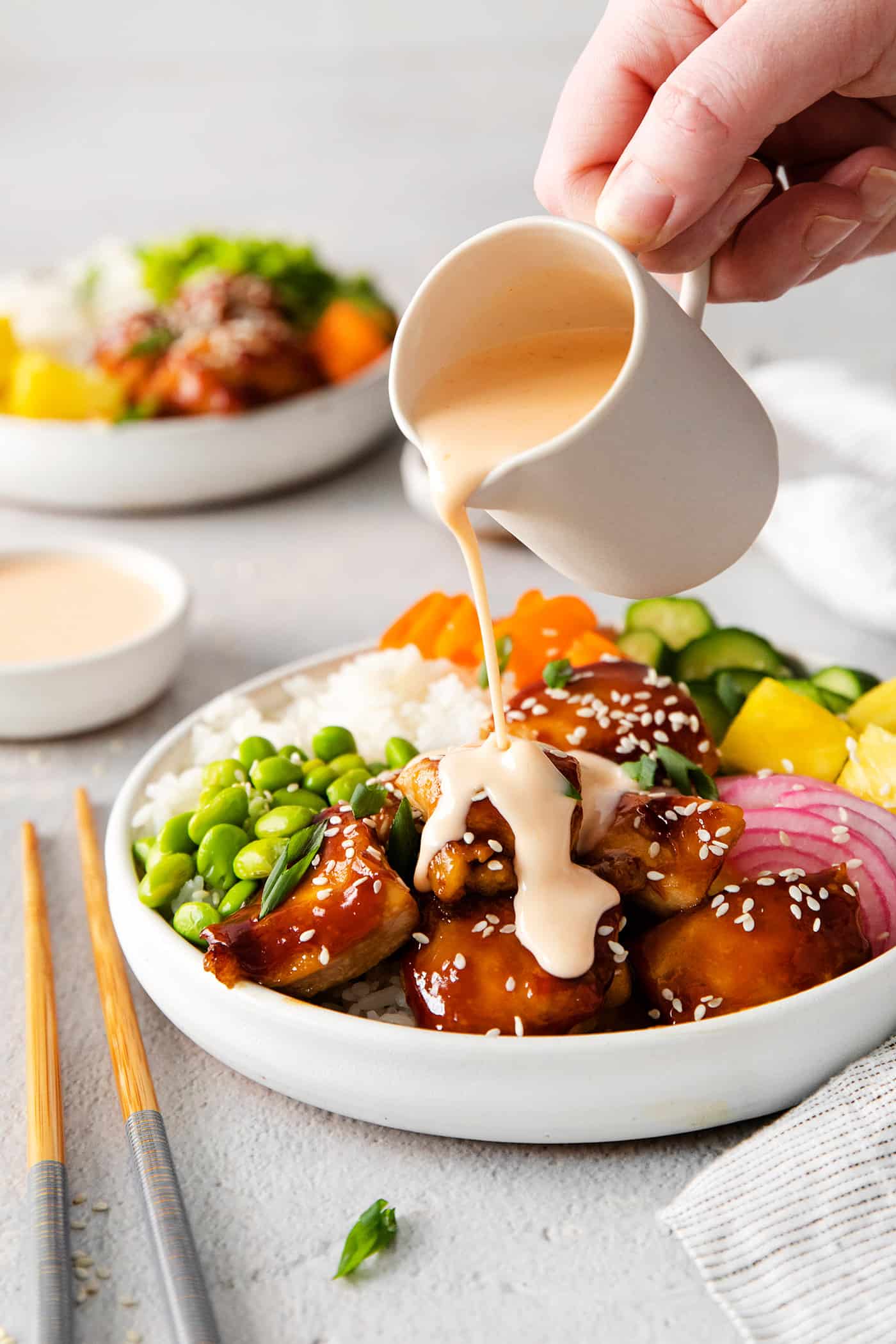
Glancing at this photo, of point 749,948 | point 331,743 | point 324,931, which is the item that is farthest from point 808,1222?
point 331,743

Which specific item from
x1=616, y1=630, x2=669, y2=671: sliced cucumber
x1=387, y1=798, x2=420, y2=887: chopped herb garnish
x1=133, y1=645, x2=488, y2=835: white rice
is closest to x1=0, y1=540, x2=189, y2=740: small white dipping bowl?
x1=133, y1=645, x2=488, y2=835: white rice

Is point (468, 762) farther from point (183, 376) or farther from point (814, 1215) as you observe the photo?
point (183, 376)

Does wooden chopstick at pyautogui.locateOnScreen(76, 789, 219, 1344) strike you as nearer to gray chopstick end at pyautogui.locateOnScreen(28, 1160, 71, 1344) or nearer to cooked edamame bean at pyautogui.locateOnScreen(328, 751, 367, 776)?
gray chopstick end at pyautogui.locateOnScreen(28, 1160, 71, 1344)

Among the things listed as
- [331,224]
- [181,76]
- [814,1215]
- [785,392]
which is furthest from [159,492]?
[181,76]

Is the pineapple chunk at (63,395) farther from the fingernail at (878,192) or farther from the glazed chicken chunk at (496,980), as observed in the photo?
the glazed chicken chunk at (496,980)

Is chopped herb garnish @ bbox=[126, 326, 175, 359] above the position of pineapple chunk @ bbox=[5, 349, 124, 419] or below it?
above
